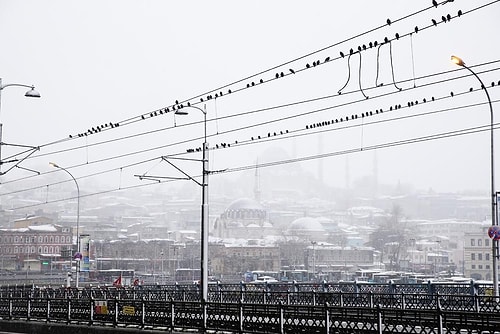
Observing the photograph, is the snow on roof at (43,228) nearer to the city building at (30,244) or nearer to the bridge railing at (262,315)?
the city building at (30,244)

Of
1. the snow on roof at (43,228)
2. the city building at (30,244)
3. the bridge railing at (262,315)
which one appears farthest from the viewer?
the snow on roof at (43,228)

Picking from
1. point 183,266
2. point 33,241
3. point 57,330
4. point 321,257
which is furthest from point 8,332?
point 321,257

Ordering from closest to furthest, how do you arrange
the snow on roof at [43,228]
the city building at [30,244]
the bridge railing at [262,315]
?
1. the bridge railing at [262,315]
2. the city building at [30,244]
3. the snow on roof at [43,228]

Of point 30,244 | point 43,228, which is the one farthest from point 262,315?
point 43,228

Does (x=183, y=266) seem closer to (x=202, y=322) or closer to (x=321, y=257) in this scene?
(x=321, y=257)

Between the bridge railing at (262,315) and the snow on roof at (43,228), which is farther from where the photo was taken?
the snow on roof at (43,228)

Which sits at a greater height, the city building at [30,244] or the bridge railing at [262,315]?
the city building at [30,244]

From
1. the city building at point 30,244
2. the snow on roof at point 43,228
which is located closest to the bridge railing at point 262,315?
the city building at point 30,244

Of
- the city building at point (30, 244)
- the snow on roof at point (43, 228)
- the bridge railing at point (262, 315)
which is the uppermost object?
the snow on roof at point (43, 228)

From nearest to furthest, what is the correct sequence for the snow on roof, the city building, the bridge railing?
the bridge railing → the city building → the snow on roof

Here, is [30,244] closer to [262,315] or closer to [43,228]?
[43,228]

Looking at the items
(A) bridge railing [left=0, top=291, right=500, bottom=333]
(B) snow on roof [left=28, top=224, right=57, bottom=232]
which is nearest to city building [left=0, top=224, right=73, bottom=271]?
(B) snow on roof [left=28, top=224, right=57, bottom=232]

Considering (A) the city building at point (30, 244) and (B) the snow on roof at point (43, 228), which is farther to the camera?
(B) the snow on roof at point (43, 228)

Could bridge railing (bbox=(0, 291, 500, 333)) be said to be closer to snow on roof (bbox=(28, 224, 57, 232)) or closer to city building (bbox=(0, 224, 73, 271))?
city building (bbox=(0, 224, 73, 271))
